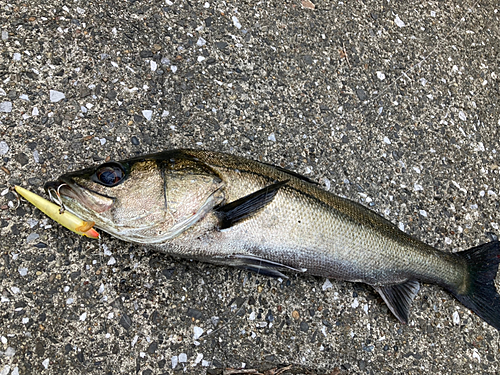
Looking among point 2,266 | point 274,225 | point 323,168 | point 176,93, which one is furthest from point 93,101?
point 323,168

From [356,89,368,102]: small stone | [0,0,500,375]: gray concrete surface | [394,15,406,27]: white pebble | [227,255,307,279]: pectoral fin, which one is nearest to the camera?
[227,255,307,279]: pectoral fin

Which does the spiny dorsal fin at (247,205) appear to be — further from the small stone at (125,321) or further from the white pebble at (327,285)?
the white pebble at (327,285)

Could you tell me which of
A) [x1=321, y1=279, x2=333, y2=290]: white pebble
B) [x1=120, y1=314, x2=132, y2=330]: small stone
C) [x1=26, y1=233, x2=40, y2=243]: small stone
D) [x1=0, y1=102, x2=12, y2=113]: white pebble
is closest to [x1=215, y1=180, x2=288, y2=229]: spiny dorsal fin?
[x1=120, y1=314, x2=132, y2=330]: small stone

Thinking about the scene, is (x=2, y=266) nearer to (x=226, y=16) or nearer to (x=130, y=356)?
(x=130, y=356)

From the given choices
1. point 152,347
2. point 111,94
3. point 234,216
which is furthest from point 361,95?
point 152,347

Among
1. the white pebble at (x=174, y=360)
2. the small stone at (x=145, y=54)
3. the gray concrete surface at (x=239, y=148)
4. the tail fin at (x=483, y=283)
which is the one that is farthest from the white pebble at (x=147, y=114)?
the tail fin at (x=483, y=283)

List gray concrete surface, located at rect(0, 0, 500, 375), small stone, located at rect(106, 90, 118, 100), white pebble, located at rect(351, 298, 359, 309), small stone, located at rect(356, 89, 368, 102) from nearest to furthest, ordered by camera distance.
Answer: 1. gray concrete surface, located at rect(0, 0, 500, 375)
2. small stone, located at rect(106, 90, 118, 100)
3. white pebble, located at rect(351, 298, 359, 309)
4. small stone, located at rect(356, 89, 368, 102)

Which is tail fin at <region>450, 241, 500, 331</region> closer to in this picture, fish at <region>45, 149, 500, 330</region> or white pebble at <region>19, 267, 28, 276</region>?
fish at <region>45, 149, 500, 330</region>
